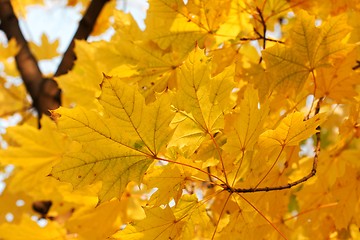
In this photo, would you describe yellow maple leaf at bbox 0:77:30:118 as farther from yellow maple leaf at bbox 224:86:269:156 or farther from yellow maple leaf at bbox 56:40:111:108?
yellow maple leaf at bbox 224:86:269:156

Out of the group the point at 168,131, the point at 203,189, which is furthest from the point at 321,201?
the point at 168,131

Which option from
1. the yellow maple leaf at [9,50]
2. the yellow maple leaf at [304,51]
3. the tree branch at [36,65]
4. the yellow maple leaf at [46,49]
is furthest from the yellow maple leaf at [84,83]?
the yellow maple leaf at [46,49]

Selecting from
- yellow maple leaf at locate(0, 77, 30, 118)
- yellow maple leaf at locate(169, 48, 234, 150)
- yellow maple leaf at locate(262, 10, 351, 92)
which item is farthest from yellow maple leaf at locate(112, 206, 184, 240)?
yellow maple leaf at locate(0, 77, 30, 118)

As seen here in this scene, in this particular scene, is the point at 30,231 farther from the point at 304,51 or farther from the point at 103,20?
A: the point at 103,20

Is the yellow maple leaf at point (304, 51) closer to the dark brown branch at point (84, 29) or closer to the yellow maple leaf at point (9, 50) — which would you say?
the dark brown branch at point (84, 29)

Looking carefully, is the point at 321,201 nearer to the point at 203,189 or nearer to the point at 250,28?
the point at 203,189
